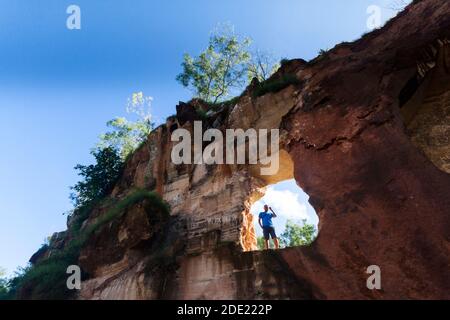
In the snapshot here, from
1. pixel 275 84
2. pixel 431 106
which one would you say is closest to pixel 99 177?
pixel 275 84

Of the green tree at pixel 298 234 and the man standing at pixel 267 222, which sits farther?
the green tree at pixel 298 234

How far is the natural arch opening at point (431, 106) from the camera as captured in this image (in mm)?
9672

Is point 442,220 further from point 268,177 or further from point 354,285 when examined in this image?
point 268,177

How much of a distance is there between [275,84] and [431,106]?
4399 millimetres

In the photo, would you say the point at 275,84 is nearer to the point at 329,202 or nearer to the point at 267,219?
the point at 267,219

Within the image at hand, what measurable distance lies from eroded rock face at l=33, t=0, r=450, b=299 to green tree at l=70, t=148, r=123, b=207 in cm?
503

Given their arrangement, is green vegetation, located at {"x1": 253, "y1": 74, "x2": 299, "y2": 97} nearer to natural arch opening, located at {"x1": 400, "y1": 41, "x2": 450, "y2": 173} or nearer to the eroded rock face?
the eroded rock face

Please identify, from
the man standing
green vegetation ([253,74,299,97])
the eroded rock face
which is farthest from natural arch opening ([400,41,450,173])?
the man standing

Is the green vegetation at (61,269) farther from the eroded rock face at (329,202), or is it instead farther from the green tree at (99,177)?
the green tree at (99,177)

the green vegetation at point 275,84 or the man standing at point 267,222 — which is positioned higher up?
the green vegetation at point 275,84

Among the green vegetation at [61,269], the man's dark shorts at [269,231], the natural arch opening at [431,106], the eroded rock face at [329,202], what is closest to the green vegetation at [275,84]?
the eroded rock face at [329,202]

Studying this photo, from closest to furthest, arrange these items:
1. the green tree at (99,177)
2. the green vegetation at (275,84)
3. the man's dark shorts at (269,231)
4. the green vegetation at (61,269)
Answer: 1. the man's dark shorts at (269,231)
2. the green vegetation at (61,269)
3. the green vegetation at (275,84)
4. the green tree at (99,177)

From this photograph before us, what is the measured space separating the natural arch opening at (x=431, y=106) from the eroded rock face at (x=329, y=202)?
0.18ft
